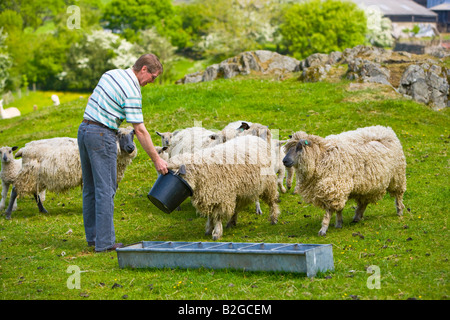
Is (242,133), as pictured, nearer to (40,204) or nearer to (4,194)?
(40,204)

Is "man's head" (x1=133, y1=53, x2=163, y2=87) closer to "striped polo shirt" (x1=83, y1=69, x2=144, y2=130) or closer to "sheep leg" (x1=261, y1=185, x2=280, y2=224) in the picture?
"striped polo shirt" (x1=83, y1=69, x2=144, y2=130)

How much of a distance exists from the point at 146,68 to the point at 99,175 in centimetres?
185

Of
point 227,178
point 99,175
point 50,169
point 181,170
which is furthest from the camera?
point 50,169

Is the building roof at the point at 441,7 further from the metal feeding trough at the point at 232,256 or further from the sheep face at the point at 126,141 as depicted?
the metal feeding trough at the point at 232,256

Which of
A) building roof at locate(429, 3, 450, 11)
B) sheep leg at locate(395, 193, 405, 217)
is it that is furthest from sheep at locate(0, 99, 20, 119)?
building roof at locate(429, 3, 450, 11)

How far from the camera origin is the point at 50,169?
12.3 m

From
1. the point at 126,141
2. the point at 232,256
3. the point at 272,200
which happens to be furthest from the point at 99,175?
the point at 272,200

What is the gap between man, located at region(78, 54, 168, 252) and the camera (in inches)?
321

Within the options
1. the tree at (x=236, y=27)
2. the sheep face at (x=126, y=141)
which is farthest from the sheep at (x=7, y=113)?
the tree at (x=236, y=27)

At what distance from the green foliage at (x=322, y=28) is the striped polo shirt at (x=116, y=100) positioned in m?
65.0

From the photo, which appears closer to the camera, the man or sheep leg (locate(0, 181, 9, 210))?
the man

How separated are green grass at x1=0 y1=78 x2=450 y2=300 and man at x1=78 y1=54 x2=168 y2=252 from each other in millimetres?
732
